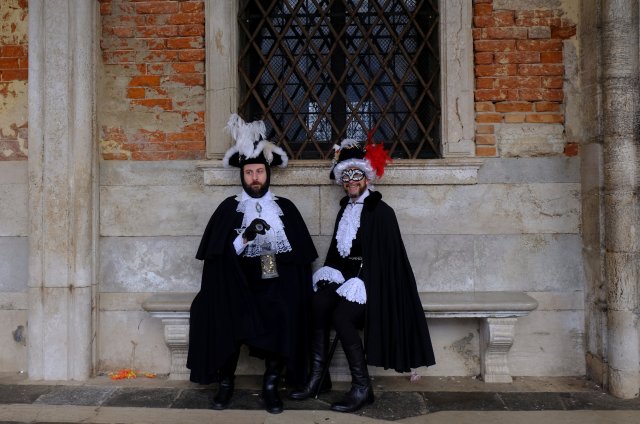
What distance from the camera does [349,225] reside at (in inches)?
177

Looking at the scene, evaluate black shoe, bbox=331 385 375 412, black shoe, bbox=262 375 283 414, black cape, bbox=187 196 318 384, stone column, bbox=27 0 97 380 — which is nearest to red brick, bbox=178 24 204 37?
stone column, bbox=27 0 97 380

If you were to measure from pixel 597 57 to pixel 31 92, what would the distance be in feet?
15.2

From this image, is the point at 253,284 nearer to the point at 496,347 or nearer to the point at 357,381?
the point at 357,381

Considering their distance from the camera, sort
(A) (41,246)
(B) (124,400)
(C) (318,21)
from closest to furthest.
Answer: (B) (124,400)
(A) (41,246)
(C) (318,21)

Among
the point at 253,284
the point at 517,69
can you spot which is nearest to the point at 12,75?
the point at 253,284

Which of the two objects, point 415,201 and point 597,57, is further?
point 415,201

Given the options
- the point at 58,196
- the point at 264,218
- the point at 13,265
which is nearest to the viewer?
the point at 264,218

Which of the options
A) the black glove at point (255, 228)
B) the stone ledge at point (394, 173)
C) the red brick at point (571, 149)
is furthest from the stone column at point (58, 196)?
the red brick at point (571, 149)

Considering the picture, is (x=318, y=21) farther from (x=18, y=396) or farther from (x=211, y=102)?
(x=18, y=396)

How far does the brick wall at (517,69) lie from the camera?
4941mm

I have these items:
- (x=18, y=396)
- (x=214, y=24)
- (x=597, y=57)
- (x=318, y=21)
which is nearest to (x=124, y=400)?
(x=18, y=396)

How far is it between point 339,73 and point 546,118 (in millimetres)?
1826

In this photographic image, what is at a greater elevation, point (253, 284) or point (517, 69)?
point (517, 69)

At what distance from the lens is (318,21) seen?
5137mm
